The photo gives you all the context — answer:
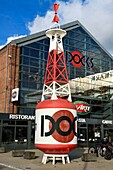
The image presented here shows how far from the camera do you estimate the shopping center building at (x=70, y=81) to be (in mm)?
24969

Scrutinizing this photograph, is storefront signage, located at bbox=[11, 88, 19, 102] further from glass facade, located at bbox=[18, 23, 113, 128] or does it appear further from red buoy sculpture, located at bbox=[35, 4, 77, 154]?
red buoy sculpture, located at bbox=[35, 4, 77, 154]

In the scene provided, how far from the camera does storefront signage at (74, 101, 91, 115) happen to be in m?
29.0

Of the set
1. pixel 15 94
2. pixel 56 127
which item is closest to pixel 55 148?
pixel 56 127

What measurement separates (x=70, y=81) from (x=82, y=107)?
3.43m

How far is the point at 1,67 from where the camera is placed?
2858 cm

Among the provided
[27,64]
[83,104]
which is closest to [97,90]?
[83,104]

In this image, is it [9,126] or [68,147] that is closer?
[68,147]

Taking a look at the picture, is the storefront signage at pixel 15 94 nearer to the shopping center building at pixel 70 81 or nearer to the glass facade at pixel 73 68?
the shopping center building at pixel 70 81

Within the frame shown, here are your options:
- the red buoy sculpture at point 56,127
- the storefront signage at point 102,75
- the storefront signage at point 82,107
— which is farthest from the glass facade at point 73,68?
the red buoy sculpture at point 56,127

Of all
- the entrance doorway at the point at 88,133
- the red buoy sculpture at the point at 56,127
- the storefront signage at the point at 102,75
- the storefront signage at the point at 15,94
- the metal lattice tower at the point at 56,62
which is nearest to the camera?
the red buoy sculpture at the point at 56,127

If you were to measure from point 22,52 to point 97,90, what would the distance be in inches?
418

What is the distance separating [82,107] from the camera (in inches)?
1155

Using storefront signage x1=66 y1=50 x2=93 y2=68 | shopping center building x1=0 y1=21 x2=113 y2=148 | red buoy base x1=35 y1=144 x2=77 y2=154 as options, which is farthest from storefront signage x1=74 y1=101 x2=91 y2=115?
red buoy base x1=35 y1=144 x2=77 y2=154

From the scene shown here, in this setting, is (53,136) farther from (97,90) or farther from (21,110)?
(97,90)
